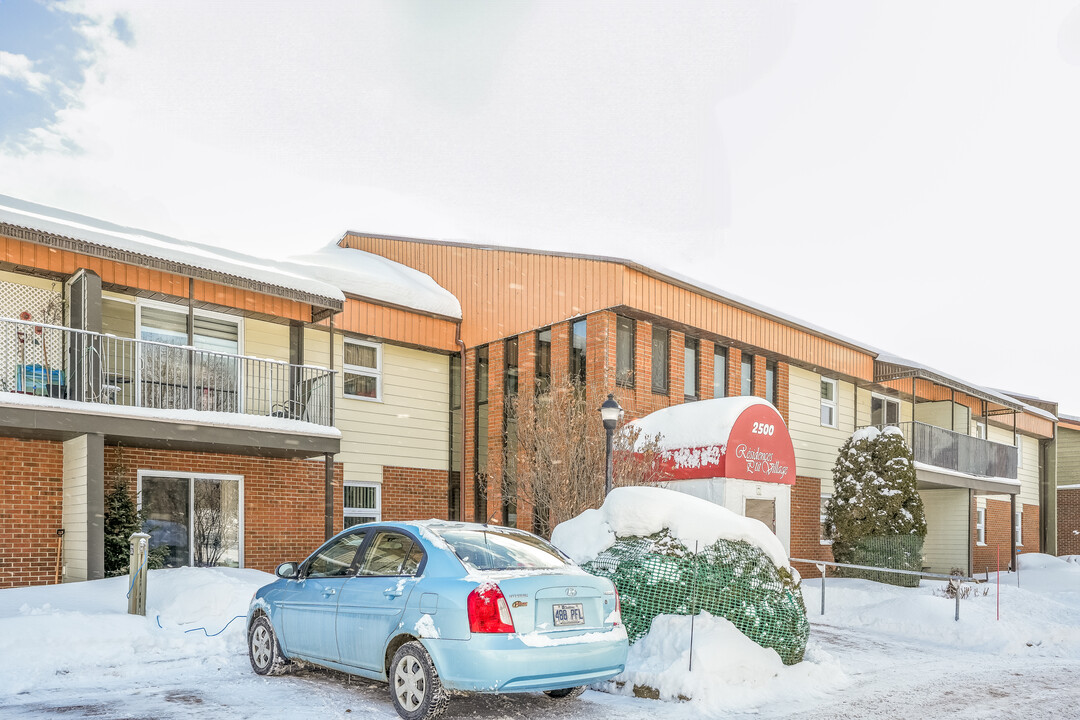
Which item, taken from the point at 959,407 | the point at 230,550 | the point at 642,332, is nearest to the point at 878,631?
the point at 642,332

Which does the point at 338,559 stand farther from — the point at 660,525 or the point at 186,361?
the point at 186,361

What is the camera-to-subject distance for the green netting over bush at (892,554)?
63.8ft

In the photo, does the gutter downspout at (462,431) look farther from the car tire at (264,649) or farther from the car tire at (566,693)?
the car tire at (566,693)

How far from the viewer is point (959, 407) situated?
2909 centimetres

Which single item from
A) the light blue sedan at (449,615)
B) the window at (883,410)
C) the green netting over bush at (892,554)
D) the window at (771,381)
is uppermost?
the window at (771,381)

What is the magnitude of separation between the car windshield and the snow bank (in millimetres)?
2154

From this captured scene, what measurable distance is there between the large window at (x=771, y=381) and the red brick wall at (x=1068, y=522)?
2216 cm


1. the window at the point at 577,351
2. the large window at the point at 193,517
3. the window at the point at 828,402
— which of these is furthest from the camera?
the window at the point at 828,402

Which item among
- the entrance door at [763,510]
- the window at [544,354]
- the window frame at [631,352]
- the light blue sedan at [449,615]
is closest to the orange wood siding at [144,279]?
the window at [544,354]

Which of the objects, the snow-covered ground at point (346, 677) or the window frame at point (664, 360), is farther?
the window frame at point (664, 360)

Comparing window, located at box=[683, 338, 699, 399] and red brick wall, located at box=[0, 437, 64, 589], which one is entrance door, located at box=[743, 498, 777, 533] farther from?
red brick wall, located at box=[0, 437, 64, 589]

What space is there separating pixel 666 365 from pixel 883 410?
10857 mm

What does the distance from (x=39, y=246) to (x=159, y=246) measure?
5.51 feet

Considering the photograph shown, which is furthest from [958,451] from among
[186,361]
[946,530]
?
[186,361]
